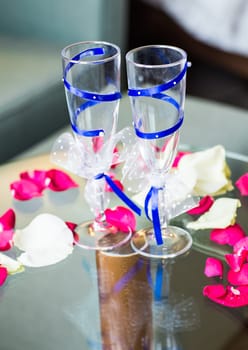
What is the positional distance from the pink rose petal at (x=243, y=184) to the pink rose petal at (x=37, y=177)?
Result: 0.30 m

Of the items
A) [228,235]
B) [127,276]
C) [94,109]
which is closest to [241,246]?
[228,235]

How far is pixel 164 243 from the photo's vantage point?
902 mm

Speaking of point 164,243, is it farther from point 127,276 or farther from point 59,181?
point 59,181

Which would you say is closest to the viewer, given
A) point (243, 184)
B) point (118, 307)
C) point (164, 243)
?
point (118, 307)

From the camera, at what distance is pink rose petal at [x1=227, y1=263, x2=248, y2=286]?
82 cm

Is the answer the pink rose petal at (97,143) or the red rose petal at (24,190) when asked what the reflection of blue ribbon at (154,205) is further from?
the red rose petal at (24,190)

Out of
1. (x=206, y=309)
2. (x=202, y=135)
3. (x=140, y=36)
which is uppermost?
(x=206, y=309)

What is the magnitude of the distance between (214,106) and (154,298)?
71 cm

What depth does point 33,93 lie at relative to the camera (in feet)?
4.99

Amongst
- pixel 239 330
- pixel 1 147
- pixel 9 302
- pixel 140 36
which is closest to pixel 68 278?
pixel 9 302

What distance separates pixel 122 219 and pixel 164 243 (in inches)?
3.1

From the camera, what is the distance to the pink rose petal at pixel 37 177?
41.3 inches

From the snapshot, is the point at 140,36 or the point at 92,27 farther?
the point at 140,36

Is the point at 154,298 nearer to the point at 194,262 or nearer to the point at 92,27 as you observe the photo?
the point at 194,262
